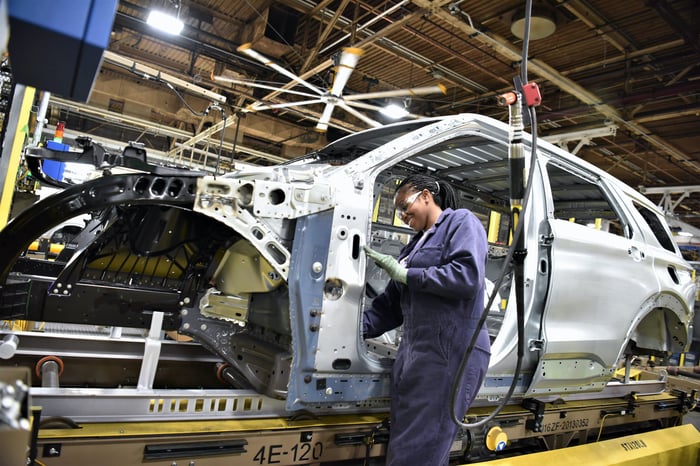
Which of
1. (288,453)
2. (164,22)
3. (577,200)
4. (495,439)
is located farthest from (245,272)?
(164,22)

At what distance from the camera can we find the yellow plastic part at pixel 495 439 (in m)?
2.88

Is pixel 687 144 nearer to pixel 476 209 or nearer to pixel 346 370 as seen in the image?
pixel 476 209

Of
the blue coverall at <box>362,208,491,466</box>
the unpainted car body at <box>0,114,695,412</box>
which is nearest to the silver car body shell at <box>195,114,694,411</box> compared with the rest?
the unpainted car body at <box>0,114,695,412</box>

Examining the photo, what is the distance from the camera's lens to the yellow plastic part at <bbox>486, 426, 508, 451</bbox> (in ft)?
9.44

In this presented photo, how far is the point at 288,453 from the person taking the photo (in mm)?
2230

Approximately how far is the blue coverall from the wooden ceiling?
4.20 m

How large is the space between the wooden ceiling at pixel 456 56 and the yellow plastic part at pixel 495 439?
14.1ft

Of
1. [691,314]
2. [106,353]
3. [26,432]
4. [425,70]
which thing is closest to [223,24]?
[425,70]

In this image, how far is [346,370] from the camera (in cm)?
231

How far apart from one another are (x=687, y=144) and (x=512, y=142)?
10.5 metres

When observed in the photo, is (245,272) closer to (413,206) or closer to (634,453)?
(413,206)

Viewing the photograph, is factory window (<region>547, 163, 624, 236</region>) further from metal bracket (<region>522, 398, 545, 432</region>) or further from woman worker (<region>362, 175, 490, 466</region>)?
woman worker (<region>362, 175, 490, 466</region>)

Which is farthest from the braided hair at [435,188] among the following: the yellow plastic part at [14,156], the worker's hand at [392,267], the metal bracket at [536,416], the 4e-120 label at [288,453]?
the yellow plastic part at [14,156]

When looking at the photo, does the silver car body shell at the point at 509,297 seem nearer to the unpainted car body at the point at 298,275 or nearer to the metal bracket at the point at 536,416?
the unpainted car body at the point at 298,275
